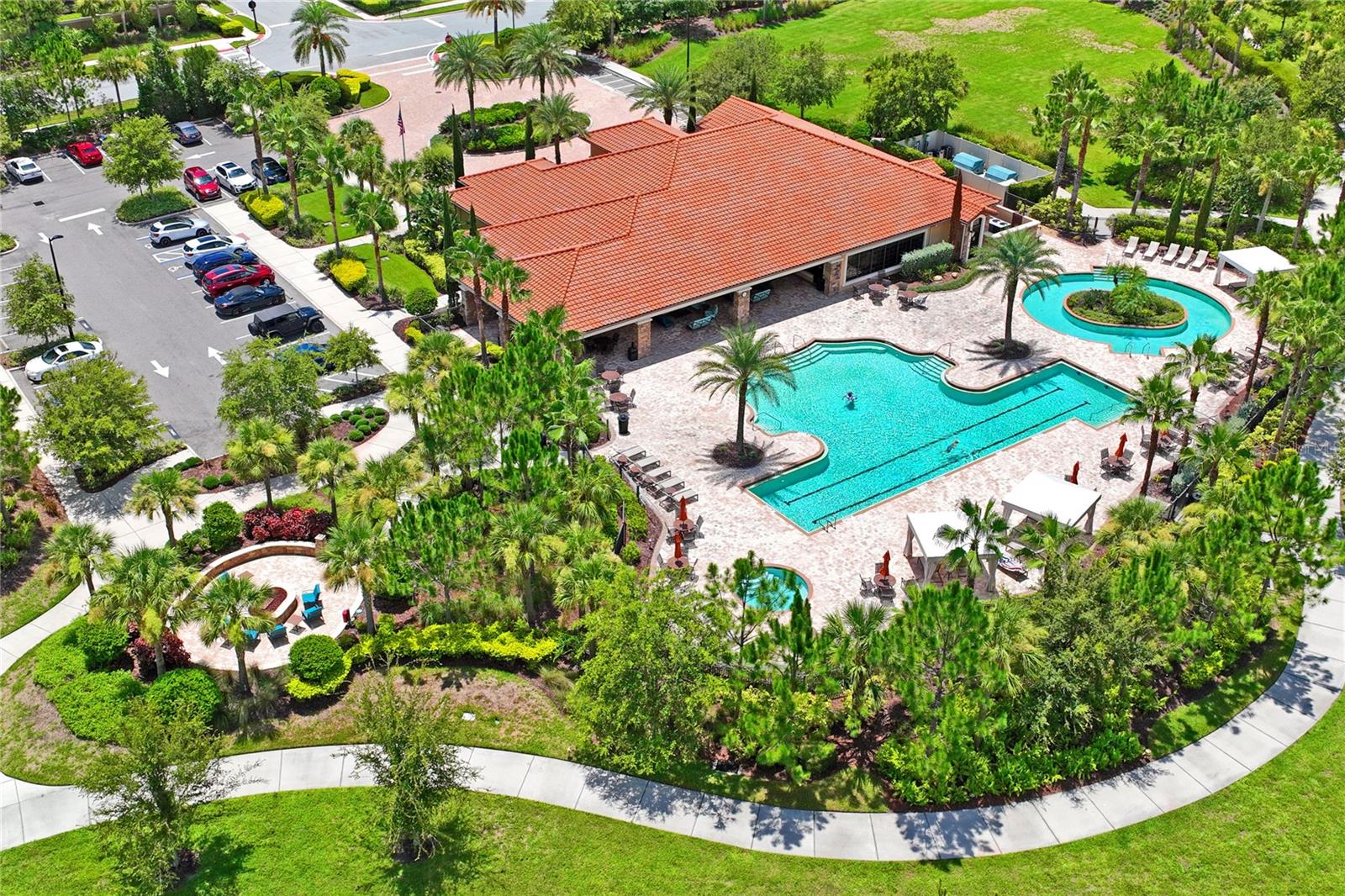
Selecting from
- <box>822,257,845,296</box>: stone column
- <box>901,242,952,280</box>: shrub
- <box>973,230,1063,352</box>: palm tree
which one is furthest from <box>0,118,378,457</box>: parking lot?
<box>973,230,1063,352</box>: palm tree

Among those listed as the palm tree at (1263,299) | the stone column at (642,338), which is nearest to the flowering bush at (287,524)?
the stone column at (642,338)

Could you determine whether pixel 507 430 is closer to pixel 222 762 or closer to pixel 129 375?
pixel 129 375

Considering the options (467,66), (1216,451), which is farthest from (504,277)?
(1216,451)

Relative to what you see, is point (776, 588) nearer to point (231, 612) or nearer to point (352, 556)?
point (352, 556)

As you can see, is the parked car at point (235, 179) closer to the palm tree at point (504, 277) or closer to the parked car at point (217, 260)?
the parked car at point (217, 260)

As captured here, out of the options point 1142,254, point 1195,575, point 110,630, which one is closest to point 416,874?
point 110,630

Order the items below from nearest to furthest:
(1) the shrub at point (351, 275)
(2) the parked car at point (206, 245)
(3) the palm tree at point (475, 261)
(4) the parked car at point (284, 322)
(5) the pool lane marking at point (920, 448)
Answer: (5) the pool lane marking at point (920, 448)
(3) the palm tree at point (475, 261)
(4) the parked car at point (284, 322)
(1) the shrub at point (351, 275)
(2) the parked car at point (206, 245)
